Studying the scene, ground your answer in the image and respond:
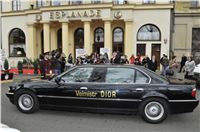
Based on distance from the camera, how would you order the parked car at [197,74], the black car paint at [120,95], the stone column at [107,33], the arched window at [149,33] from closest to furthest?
the black car paint at [120,95], the parked car at [197,74], the stone column at [107,33], the arched window at [149,33]

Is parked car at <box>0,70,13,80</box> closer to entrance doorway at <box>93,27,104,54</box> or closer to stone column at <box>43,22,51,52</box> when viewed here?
stone column at <box>43,22,51,52</box>

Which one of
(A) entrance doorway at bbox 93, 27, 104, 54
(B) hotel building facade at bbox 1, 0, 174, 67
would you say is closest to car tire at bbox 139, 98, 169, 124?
(B) hotel building facade at bbox 1, 0, 174, 67

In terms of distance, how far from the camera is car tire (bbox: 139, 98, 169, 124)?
5.97m

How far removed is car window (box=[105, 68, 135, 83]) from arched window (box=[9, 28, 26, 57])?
72.1 ft

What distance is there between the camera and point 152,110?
604 centimetres

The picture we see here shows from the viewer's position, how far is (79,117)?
20.9 ft

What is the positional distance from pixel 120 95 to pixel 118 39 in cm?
1814

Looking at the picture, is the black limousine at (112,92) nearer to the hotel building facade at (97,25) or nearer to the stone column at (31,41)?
the hotel building facade at (97,25)

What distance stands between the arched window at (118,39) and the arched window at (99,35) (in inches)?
47.2

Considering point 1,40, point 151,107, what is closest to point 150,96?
point 151,107

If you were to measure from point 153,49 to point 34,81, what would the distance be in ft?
56.2

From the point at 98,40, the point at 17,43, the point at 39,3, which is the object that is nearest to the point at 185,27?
the point at 98,40

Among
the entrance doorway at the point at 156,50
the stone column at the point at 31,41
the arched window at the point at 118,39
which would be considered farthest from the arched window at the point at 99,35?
the stone column at the point at 31,41

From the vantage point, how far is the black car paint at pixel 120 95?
5906mm
